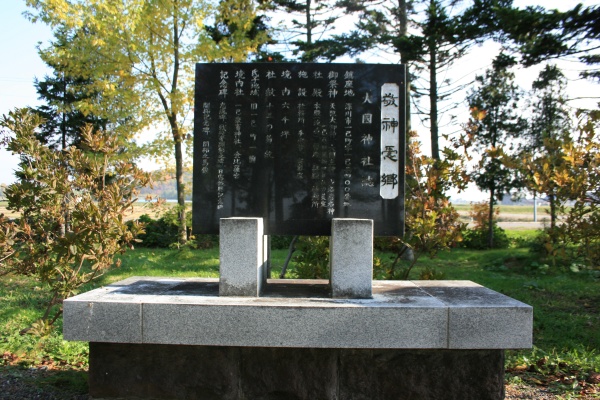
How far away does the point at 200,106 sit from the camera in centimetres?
409

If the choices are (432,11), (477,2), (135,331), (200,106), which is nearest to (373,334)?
(135,331)

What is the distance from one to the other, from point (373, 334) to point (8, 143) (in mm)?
3814

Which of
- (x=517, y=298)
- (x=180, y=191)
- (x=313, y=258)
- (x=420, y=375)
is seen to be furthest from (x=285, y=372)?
(x=180, y=191)

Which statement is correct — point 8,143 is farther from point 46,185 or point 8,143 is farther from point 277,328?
point 277,328

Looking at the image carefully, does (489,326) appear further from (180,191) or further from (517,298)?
(180,191)

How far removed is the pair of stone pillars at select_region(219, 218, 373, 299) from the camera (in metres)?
3.65

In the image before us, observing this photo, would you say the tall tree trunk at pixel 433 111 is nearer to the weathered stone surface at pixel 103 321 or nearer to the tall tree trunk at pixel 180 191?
the tall tree trunk at pixel 180 191

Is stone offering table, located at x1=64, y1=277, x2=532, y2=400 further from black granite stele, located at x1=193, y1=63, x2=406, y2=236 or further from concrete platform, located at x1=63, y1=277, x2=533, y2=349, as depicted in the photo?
black granite stele, located at x1=193, y1=63, x2=406, y2=236

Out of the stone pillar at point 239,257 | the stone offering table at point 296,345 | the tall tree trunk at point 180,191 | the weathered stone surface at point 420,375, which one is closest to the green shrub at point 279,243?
the tall tree trunk at point 180,191

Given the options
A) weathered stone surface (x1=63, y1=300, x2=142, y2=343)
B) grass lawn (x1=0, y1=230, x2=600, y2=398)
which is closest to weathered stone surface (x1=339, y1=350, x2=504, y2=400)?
grass lawn (x1=0, y1=230, x2=600, y2=398)

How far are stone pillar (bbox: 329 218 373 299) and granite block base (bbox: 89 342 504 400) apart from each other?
46cm

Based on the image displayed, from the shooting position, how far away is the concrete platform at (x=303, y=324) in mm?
3248

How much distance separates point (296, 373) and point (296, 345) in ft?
0.96

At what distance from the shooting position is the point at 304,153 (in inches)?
159
